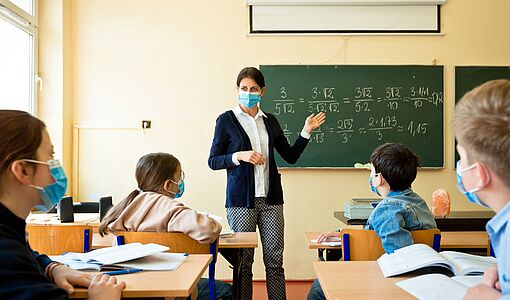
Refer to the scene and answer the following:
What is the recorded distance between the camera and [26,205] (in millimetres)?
1418

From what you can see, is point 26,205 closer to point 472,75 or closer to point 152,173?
point 152,173

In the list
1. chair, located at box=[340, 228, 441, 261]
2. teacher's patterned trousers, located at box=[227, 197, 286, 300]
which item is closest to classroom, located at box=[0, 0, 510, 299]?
teacher's patterned trousers, located at box=[227, 197, 286, 300]

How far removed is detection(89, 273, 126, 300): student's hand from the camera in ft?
4.75

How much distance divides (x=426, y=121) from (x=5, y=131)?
421cm

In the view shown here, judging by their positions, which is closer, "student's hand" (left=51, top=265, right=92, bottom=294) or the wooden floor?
"student's hand" (left=51, top=265, right=92, bottom=294)

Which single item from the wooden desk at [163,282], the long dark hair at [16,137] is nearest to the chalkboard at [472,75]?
the wooden desk at [163,282]

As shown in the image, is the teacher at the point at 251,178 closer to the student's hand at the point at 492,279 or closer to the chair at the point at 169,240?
the chair at the point at 169,240

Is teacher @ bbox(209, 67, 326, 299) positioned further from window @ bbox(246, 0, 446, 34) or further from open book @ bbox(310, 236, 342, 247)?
window @ bbox(246, 0, 446, 34)

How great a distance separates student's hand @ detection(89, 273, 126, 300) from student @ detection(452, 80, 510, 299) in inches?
34.3

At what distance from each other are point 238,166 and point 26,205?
2011 mm

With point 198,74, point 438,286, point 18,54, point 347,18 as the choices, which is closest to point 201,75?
point 198,74

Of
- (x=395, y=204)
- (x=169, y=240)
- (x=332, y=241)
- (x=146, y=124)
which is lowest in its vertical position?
(x=332, y=241)

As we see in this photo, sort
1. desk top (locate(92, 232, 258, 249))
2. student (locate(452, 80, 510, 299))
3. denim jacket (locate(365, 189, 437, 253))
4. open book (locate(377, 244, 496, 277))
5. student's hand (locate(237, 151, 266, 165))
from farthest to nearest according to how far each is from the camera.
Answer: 1. student's hand (locate(237, 151, 266, 165))
2. desk top (locate(92, 232, 258, 249))
3. denim jacket (locate(365, 189, 437, 253))
4. open book (locate(377, 244, 496, 277))
5. student (locate(452, 80, 510, 299))

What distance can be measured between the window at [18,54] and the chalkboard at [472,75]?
372 cm
